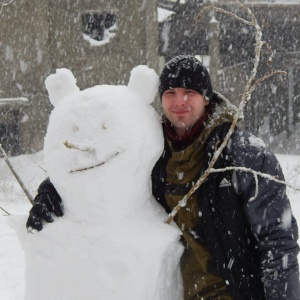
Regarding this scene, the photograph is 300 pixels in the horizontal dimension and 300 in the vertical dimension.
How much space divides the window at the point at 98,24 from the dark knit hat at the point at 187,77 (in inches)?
483

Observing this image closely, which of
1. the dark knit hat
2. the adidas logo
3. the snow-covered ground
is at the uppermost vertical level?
the dark knit hat

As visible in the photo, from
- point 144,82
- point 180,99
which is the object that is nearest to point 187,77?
point 180,99

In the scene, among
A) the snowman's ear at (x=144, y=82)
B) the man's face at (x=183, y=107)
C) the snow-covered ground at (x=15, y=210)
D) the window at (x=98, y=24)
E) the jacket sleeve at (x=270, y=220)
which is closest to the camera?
the jacket sleeve at (x=270, y=220)

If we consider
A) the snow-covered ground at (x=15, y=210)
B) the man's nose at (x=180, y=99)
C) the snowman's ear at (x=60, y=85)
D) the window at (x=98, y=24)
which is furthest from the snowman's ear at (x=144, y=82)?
the window at (x=98, y=24)

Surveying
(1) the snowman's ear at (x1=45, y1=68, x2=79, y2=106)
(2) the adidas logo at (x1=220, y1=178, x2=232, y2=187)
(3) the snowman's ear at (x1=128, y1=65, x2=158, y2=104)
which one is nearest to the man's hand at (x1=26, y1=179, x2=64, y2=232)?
(1) the snowman's ear at (x1=45, y1=68, x2=79, y2=106)

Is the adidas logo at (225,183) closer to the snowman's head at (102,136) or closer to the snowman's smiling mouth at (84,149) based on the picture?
the snowman's head at (102,136)

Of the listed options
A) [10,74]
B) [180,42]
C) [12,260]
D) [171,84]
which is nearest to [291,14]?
[180,42]

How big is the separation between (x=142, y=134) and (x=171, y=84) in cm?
25

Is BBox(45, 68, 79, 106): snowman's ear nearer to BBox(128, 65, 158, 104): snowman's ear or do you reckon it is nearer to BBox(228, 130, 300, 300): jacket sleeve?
BBox(128, 65, 158, 104): snowman's ear

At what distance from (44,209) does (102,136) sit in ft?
1.41

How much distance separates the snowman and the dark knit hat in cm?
11

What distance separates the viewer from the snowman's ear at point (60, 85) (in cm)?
223

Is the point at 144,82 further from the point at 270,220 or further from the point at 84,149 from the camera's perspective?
the point at 270,220

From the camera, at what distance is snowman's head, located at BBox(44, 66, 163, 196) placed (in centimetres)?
203
